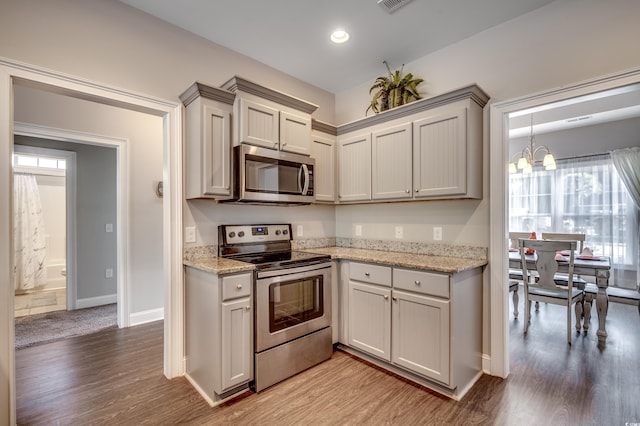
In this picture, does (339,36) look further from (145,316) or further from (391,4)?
(145,316)

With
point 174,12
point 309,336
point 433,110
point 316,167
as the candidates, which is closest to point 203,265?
point 309,336

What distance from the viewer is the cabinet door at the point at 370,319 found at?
95.7 inches

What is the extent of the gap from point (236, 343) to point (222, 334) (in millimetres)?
136

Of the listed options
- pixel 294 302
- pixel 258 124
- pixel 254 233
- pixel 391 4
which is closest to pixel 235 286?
pixel 294 302

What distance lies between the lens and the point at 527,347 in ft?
9.46

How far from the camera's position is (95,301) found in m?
4.25

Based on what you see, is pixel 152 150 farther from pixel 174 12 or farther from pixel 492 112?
pixel 492 112

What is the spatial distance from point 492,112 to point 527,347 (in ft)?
7.36

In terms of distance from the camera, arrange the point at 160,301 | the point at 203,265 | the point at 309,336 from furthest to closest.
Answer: the point at 160,301 → the point at 309,336 → the point at 203,265

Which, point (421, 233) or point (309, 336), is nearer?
point (309, 336)

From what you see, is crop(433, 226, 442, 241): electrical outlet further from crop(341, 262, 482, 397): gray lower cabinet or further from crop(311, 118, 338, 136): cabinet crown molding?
crop(311, 118, 338, 136): cabinet crown molding

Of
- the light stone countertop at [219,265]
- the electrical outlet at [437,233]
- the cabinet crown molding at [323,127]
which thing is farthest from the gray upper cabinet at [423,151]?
the light stone countertop at [219,265]

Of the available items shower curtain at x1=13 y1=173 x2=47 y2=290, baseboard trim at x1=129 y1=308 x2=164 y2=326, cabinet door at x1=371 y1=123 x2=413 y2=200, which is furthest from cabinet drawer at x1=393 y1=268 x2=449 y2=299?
shower curtain at x1=13 y1=173 x2=47 y2=290

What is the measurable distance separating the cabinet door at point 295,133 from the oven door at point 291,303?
1076mm
